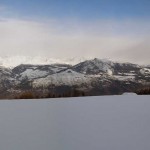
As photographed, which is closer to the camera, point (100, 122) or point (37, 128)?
point (37, 128)

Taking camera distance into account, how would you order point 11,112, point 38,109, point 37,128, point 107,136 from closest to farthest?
point 107,136 < point 37,128 < point 11,112 < point 38,109

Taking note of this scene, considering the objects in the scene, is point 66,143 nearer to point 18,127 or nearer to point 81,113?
point 18,127

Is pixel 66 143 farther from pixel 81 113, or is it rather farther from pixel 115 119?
pixel 81 113

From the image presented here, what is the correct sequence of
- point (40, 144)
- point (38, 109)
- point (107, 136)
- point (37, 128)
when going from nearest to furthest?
1. point (40, 144)
2. point (107, 136)
3. point (37, 128)
4. point (38, 109)

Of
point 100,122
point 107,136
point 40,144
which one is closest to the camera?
point 40,144

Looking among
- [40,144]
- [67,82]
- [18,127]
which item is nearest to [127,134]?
[40,144]

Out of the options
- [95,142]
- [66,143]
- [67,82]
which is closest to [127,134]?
[95,142]
